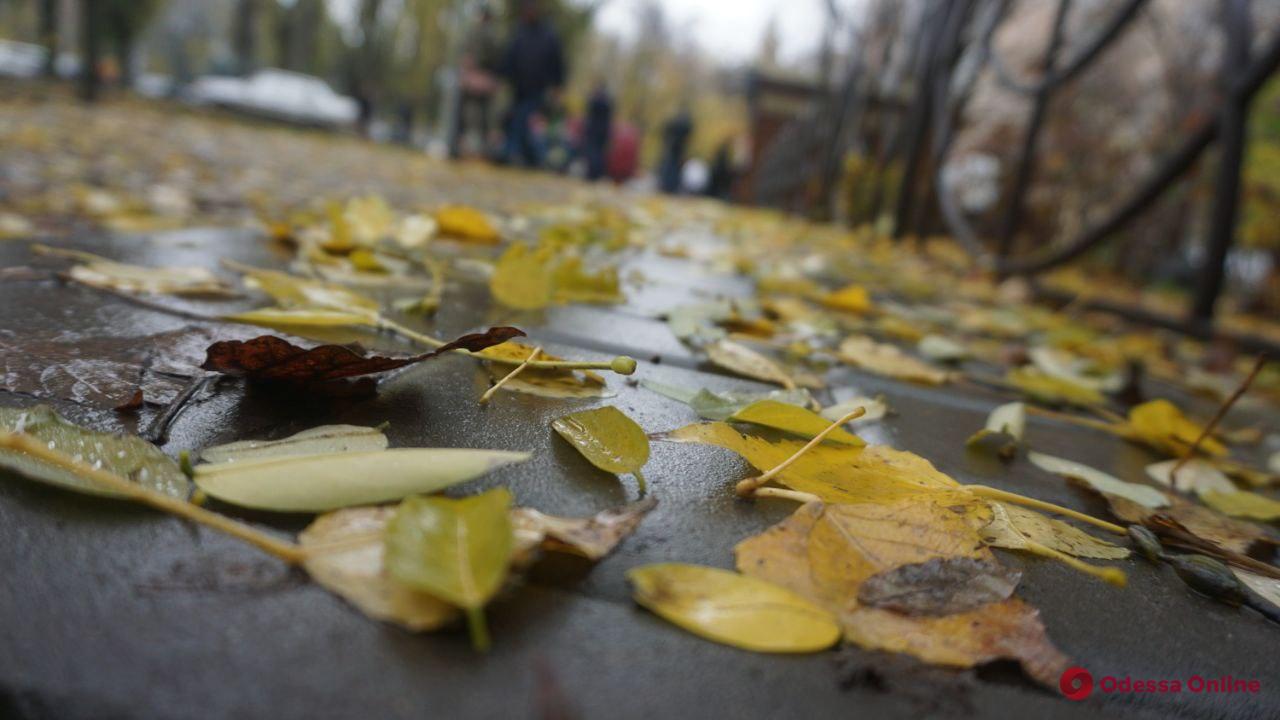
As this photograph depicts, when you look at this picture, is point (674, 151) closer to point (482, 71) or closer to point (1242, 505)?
point (482, 71)

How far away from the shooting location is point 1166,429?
3.62 ft

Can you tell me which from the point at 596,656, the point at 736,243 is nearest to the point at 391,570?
the point at 596,656

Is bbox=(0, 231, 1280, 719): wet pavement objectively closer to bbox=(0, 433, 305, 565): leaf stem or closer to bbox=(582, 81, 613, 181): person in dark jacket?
bbox=(0, 433, 305, 565): leaf stem

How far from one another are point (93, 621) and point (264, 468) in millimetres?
144

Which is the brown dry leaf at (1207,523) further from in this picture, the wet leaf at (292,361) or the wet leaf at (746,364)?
the wet leaf at (292,361)

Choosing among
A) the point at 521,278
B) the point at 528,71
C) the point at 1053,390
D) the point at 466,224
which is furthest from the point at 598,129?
the point at 521,278

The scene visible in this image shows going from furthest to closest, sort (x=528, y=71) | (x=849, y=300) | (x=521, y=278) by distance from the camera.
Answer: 1. (x=528, y=71)
2. (x=849, y=300)
3. (x=521, y=278)

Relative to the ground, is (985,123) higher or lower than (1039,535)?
higher

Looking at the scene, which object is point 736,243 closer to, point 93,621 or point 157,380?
point 157,380

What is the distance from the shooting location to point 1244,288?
748cm

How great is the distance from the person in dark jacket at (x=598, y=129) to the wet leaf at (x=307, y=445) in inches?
571

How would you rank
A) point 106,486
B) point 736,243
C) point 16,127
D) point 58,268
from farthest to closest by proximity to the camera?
point 16,127, point 736,243, point 58,268, point 106,486

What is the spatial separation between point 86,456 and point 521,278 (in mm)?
620

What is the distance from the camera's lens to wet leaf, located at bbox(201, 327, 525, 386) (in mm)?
665
